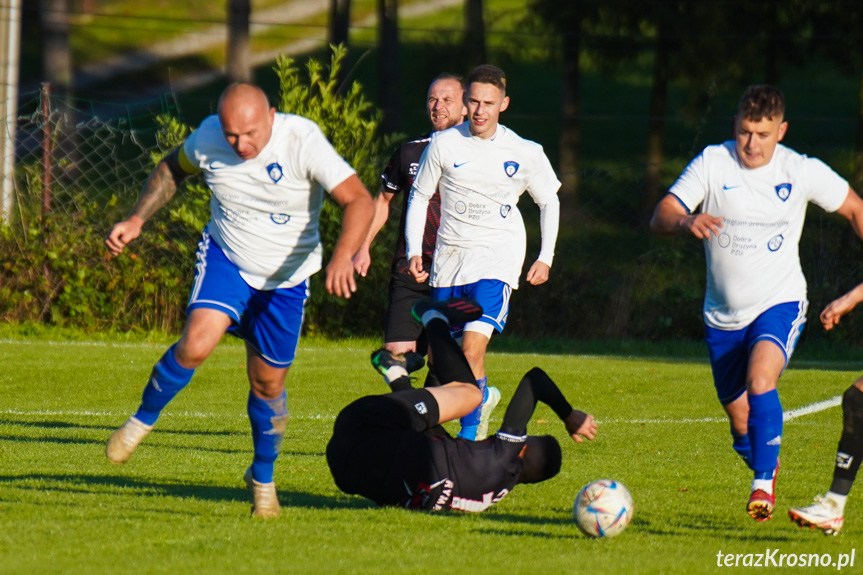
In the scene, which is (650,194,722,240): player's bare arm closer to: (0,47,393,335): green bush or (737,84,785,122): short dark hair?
(737,84,785,122): short dark hair

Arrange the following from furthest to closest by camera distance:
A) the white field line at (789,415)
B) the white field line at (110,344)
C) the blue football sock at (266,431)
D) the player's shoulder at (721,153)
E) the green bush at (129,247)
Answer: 1. the green bush at (129,247)
2. the white field line at (110,344)
3. the white field line at (789,415)
4. the player's shoulder at (721,153)
5. the blue football sock at (266,431)

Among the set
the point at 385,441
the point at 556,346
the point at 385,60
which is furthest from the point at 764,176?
the point at 385,60

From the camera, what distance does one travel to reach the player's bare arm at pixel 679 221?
5.36 metres

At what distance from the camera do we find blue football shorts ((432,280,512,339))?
280 inches

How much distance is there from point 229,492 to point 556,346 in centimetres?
880

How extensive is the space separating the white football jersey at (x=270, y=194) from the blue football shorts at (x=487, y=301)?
1.71m

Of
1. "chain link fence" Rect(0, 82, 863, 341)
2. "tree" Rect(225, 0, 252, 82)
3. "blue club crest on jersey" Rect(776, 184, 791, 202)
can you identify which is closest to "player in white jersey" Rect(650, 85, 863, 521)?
"blue club crest on jersey" Rect(776, 184, 791, 202)

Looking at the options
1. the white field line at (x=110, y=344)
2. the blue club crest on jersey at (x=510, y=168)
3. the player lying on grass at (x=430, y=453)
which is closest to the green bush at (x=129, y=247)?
the white field line at (x=110, y=344)

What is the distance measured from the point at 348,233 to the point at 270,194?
1.69 feet

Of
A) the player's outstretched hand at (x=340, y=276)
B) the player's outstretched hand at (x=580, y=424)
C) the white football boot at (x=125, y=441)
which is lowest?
the white football boot at (x=125, y=441)

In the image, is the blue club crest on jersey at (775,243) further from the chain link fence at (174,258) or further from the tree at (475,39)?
the tree at (475,39)

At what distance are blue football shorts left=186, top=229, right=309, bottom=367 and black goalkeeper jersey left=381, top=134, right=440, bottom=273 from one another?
2117mm

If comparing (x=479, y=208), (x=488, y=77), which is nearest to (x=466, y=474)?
(x=479, y=208)

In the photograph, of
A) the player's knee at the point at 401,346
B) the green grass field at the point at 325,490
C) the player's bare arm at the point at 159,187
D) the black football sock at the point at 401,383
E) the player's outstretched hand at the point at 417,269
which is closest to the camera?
the green grass field at the point at 325,490
